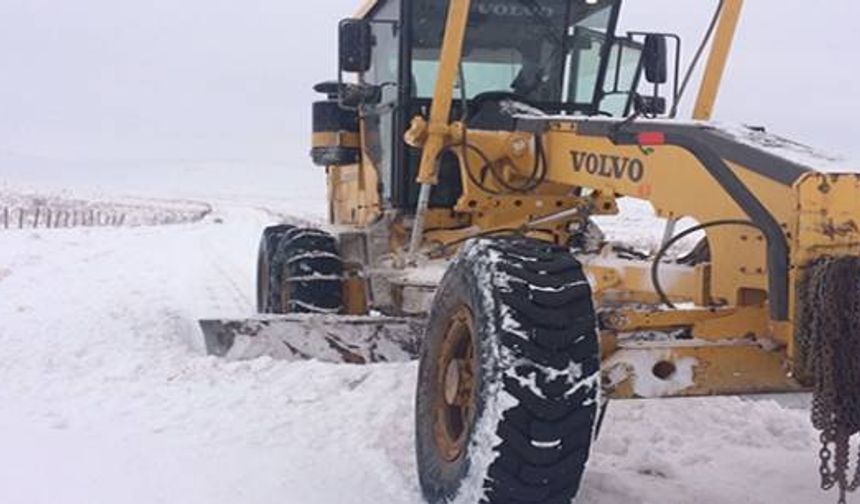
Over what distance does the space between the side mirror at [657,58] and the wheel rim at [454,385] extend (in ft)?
11.7

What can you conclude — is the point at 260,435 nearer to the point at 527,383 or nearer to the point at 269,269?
the point at 527,383

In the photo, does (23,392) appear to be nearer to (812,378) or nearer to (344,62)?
(344,62)

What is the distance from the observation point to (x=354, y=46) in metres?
7.05

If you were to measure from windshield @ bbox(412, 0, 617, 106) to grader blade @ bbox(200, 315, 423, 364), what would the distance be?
1.65 m

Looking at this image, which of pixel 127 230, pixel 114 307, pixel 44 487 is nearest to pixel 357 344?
pixel 44 487

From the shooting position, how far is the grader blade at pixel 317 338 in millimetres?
6758

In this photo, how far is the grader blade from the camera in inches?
266

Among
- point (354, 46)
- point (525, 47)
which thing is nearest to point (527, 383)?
point (354, 46)

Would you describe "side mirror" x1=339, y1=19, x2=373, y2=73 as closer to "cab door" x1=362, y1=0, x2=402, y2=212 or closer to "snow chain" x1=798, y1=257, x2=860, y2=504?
"cab door" x1=362, y1=0, x2=402, y2=212

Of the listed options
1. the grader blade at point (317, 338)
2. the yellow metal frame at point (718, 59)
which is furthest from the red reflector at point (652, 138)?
the grader blade at point (317, 338)

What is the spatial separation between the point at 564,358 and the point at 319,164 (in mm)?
5858

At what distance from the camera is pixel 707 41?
A: 607 centimetres

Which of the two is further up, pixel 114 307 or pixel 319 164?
pixel 319 164

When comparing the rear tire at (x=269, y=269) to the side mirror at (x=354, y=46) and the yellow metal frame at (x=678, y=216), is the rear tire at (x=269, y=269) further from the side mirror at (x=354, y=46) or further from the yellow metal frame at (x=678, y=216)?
the side mirror at (x=354, y=46)
